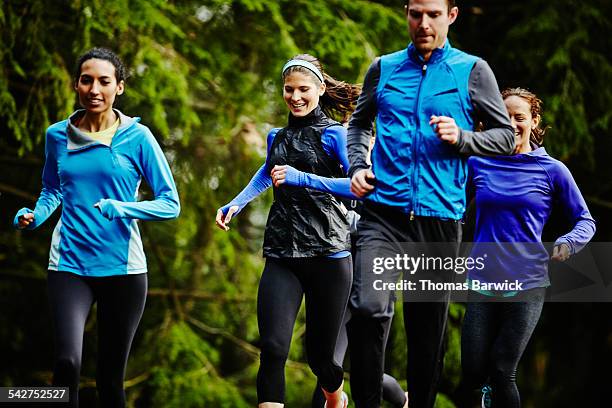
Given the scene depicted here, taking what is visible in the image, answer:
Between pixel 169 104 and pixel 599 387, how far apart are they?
248 inches

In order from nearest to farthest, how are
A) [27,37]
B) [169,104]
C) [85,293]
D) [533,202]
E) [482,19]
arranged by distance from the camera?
[85,293] < [533,202] < [27,37] < [169,104] < [482,19]

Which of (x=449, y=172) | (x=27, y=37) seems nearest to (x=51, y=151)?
(x=449, y=172)

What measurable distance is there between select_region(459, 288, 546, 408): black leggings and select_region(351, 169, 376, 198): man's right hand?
1.27m

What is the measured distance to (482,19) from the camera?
11594 mm

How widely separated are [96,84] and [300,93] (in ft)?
3.27

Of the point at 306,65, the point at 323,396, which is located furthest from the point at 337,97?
the point at 323,396

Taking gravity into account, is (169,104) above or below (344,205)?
above

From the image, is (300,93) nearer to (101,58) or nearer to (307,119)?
(307,119)

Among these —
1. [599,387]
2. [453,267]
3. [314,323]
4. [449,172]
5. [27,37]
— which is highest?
[27,37]

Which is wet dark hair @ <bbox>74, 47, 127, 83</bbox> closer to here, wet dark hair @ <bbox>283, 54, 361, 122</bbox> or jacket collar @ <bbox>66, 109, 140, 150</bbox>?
jacket collar @ <bbox>66, 109, 140, 150</bbox>

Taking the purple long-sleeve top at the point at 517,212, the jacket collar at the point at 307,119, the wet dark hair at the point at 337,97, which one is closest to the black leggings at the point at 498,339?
the purple long-sleeve top at the point at 517,212

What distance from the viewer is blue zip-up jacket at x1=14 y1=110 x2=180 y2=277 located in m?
4.66

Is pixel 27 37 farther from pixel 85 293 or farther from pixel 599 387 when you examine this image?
pixel 599 387

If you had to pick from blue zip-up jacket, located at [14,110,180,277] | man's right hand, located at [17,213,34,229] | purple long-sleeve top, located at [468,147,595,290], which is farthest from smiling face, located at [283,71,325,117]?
man's right hand, located at [17,213,34,229]
